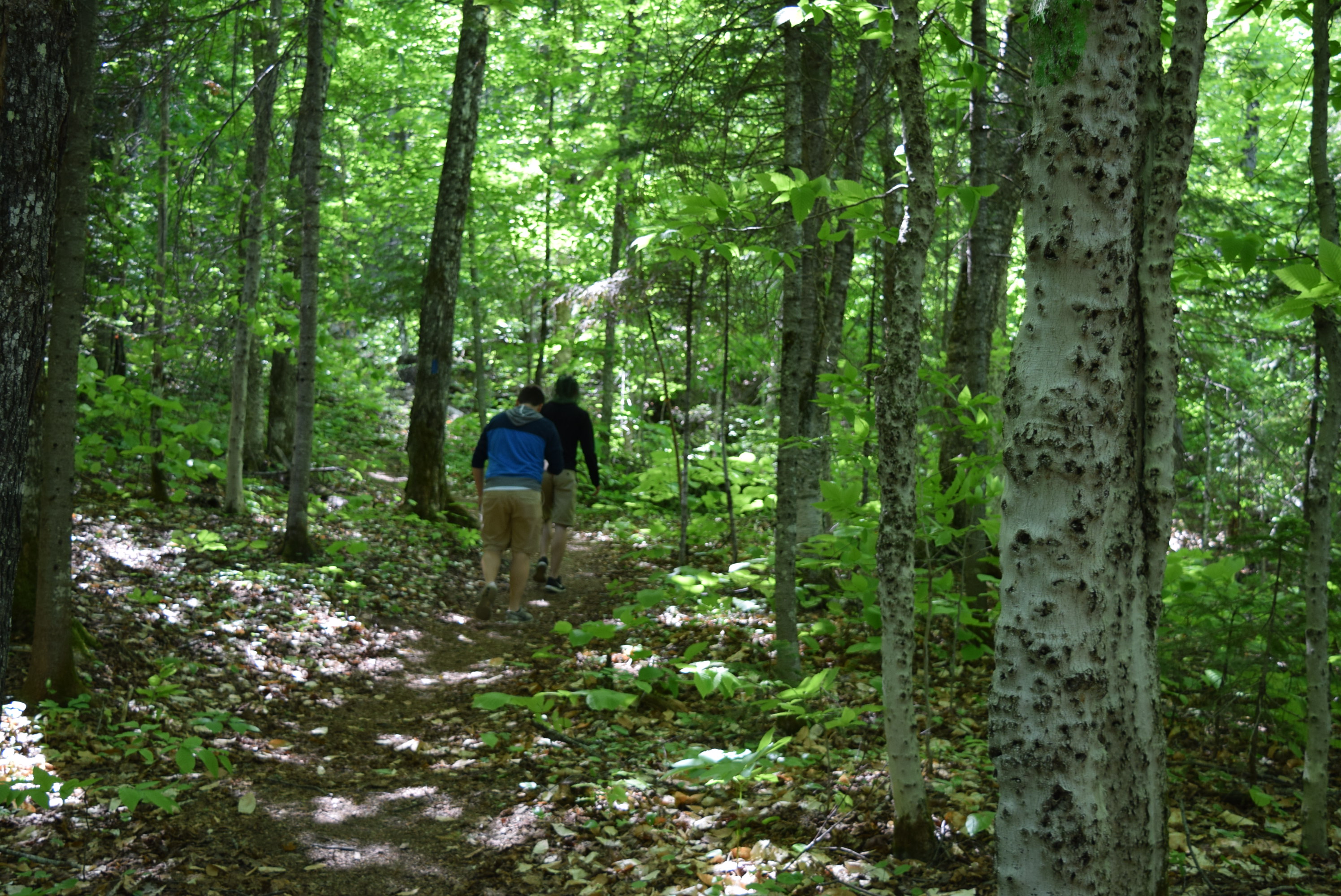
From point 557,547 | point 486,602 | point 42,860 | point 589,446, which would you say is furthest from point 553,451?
point 42,860

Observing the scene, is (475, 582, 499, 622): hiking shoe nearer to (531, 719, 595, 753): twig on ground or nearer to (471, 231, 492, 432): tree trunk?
(531, 719, 595, 753): twig on ground

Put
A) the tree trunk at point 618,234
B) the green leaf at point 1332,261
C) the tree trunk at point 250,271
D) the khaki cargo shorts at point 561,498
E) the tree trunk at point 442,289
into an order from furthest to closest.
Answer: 1. the tree trunk at point 618,234
2. the tree trunk at point 442,289
3. the khaki cargo shorts at point 561,498
4. the tree trunk at point 250,271
5. the green leaf at point 1332,261

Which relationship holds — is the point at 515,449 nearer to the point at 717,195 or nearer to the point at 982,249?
the point at 982,249

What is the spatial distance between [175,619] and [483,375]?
12.6m

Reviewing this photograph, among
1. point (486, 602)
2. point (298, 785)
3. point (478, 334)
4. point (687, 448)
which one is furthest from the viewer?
point (478, 334)

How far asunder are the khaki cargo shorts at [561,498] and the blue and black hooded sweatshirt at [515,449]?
870 millimetres

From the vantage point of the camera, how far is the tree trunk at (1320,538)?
347 centimetres

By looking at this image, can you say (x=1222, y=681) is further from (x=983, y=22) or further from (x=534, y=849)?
(x=983, y=22)

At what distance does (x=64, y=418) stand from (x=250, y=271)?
4.71 m

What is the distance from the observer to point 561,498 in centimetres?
894

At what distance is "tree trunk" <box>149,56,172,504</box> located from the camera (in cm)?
863

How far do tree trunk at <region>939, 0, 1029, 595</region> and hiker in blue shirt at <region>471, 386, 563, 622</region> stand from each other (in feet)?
11.9

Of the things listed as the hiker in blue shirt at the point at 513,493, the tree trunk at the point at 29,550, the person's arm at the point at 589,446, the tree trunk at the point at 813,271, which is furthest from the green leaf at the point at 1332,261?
the person's arm at the point at 589,446

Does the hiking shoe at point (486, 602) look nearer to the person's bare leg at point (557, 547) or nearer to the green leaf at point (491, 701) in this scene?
the person's bare leg at point (557, 547)
